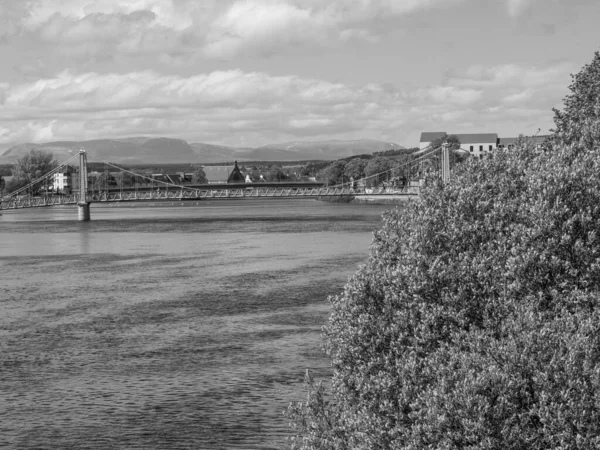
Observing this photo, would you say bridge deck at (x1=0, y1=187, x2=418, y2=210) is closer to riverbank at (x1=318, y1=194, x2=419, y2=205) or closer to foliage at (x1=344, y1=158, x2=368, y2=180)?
riverbank at (x1=318, y1=194, x2=419, y2=205)

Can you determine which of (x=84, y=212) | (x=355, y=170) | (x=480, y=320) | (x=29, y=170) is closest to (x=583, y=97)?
(x=480, y=320)

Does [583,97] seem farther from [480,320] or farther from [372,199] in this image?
[372,199]

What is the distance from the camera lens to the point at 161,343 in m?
31.3

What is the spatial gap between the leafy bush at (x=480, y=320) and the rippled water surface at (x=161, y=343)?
6.38m

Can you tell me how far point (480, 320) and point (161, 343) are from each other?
19.0 metres

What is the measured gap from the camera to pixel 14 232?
90.8 meters

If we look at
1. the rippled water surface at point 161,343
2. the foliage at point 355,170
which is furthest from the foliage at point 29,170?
the rippled water surface at point 161,343

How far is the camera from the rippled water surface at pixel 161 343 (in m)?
21.8

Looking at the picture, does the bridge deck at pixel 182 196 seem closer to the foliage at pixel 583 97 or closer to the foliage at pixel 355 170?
the foliage at pixel 355 170

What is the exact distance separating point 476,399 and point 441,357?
1473 millimetres

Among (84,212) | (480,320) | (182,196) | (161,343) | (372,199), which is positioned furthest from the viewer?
(372,199)

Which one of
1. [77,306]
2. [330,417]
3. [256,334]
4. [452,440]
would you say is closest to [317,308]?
[256,334]

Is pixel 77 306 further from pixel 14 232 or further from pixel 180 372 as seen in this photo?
pixel 14 232

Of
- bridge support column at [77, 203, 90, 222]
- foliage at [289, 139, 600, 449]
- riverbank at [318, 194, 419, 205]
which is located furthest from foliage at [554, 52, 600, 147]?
riverbank at [318, 194, 419, 205]
